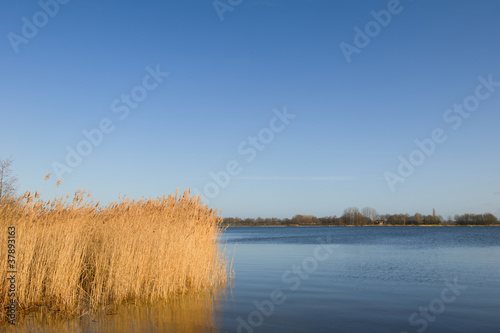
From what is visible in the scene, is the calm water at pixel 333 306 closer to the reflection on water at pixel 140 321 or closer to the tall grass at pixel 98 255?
the reflection on water at pixel 140 321

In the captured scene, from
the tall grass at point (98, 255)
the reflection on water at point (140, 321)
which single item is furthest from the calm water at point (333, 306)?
the tall grass at point (98, 255)

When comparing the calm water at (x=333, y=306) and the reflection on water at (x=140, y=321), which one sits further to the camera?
the calm water at (x=333, y=306)

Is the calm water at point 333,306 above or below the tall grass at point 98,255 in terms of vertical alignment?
below

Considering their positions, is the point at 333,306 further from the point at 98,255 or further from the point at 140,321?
the point at 98,255

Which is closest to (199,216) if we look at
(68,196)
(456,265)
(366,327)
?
(68,196)

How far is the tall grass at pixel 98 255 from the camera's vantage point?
8227 millimetres

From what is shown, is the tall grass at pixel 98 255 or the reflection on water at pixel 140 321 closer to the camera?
the reflection on water at pixel 140 321

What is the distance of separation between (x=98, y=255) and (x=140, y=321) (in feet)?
→ 8.41

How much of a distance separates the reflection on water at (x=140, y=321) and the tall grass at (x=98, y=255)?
0.46 m

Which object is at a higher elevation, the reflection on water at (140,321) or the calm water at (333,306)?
the reflection on water at (140,321)

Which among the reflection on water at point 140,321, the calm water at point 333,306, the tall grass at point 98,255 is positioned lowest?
the calm water at point 333,306

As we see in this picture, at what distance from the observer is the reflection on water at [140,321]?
738cm

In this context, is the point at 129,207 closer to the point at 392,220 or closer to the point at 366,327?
the point at 366,327

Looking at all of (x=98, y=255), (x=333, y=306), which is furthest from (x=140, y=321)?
(x=333, y=306)
